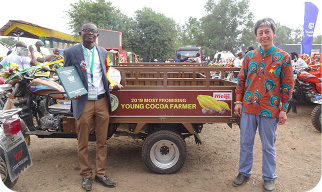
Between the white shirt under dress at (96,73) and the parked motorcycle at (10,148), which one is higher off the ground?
the white shirt under dress at (96,73)

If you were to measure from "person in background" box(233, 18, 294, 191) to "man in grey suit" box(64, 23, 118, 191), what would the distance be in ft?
5.10

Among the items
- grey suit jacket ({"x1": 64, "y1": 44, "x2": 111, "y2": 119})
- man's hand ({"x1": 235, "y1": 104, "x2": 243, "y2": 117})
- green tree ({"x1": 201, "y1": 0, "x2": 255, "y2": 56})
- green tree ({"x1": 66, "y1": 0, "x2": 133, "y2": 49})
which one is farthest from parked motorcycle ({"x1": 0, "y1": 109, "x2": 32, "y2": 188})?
green tree ({"x1": 201, "y1": 0, "x2": 255, "y2": 56})

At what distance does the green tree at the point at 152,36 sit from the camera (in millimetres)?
26516

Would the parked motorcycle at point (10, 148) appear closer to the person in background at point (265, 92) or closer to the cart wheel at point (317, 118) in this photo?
the person in background at point (265, 92)

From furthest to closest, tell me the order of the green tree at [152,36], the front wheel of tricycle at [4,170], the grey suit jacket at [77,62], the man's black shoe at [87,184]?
1. the green tree at [152,36]
2. the man's black shoe at [87,184]
3. the grey suit jacket at [77,62]
4. the front wheel of tricycle at [4,170]

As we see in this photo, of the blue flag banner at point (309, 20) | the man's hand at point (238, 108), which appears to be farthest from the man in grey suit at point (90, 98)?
the blue flag banner at point (309, 20)

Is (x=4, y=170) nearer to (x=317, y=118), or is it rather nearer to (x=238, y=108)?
(x=238, y=108)

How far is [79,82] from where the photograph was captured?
111 inches

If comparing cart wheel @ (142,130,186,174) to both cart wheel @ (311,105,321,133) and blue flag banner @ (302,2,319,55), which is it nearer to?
cart wheel @ (311,105,321,133)

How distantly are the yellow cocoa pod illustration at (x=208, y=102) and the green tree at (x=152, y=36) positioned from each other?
23.9 meters

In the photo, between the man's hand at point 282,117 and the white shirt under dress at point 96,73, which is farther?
the white shirt under dress at point 96,73

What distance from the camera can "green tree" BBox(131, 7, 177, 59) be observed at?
26516mm

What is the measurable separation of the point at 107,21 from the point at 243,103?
2194 centimetres

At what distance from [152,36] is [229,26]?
21.1 metres
